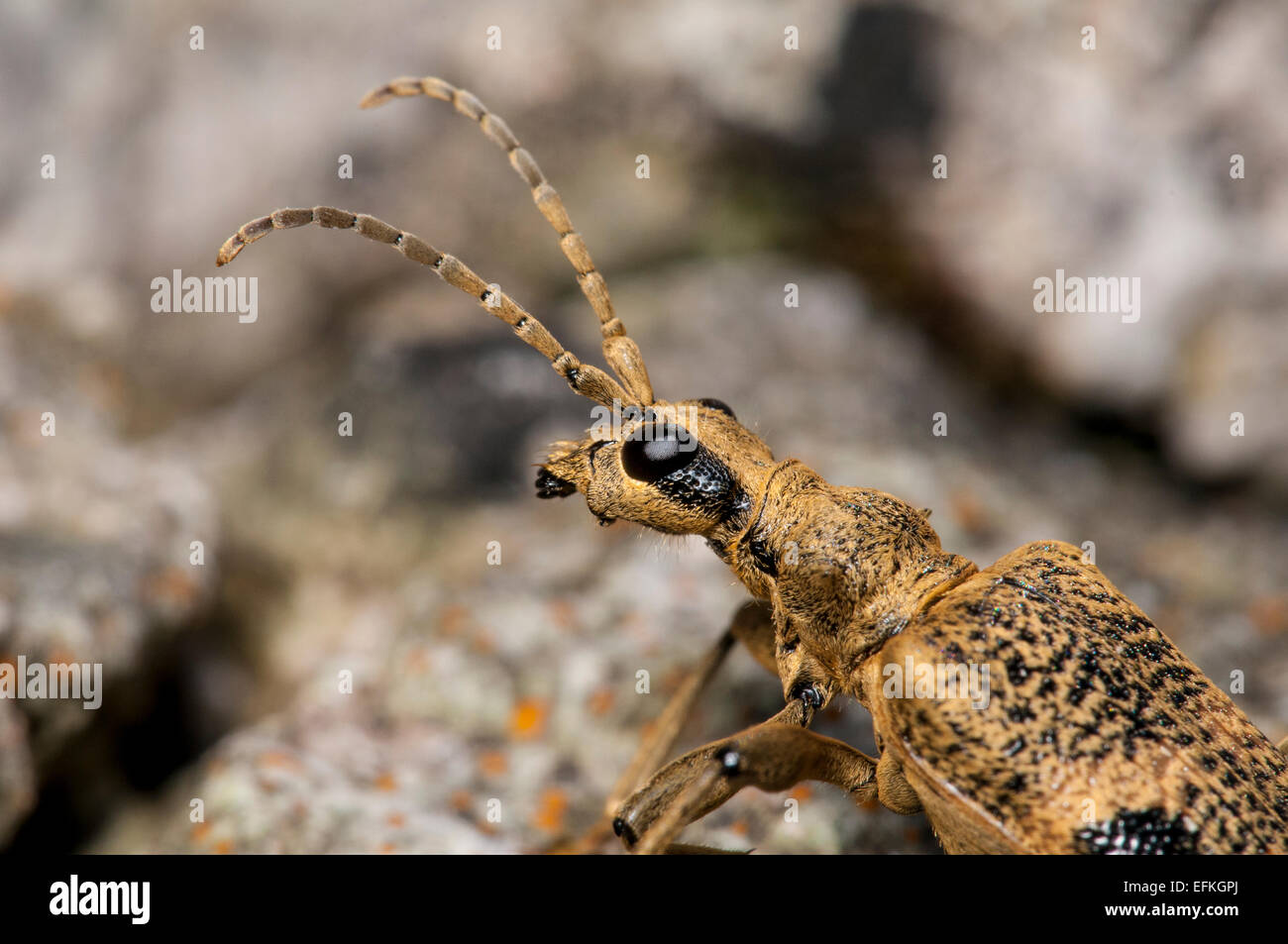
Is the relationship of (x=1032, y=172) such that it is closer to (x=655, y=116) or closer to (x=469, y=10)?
(x=655, y=116)

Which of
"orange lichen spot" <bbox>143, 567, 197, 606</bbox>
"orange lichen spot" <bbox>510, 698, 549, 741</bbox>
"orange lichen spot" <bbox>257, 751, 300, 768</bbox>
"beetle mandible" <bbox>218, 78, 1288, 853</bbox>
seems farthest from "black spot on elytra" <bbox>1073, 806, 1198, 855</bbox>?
"orange lichen spot" <bbox>143, 567, 197, 606</bbox>

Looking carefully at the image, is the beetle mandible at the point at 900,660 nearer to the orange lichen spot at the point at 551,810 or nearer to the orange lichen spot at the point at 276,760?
the orange lichen spot at the point at 551,810

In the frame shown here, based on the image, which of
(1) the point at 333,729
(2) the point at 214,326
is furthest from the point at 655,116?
(1) the point at 333,729

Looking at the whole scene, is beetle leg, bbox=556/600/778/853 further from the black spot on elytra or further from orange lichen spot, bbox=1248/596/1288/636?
orange lichen spot, bbox=1248/596/1288/636

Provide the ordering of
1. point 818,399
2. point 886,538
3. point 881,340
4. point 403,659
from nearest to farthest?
point 886,538 → point 403,659 → point 818,399 → point 881,340

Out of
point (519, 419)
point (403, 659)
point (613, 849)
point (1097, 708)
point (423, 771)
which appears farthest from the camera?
point (519, 419)

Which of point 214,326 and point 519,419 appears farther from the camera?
point 214,326
